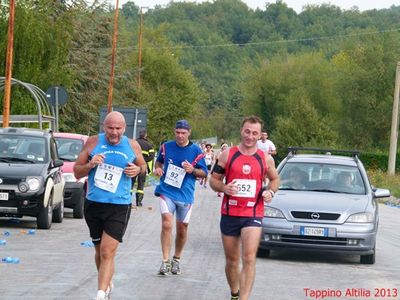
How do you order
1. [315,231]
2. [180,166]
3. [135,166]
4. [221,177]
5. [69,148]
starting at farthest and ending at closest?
[69,148], [315,231], [180,166], [221,177], [135,166]

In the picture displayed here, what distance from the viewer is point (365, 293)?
40.0 ft

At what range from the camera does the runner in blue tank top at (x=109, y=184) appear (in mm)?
10375

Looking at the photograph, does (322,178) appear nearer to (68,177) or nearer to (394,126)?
(68,177)

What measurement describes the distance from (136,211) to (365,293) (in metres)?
13.8

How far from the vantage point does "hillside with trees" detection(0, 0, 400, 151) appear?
47.4 m

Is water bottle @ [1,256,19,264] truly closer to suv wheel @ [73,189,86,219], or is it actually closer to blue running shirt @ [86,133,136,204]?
blue running shirt @ [86,133,136,204]

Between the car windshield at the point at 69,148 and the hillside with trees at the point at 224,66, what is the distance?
14.9 meters

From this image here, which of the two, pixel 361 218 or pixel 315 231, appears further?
pixel 361 218

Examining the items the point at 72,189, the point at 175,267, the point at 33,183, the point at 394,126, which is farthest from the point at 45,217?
the point at 394,126

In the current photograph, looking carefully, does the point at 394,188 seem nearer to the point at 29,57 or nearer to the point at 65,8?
the point at 29,57

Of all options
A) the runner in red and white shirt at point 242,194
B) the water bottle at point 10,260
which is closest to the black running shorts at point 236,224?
the runner in red and white shirt at point 242,194

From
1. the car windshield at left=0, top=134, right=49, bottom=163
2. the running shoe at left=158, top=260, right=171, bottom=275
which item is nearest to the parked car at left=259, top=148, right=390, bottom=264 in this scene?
the running shoe at left=158, top=260, right=171, bottom=275

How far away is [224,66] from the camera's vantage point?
164 metres

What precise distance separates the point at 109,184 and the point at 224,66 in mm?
153845
